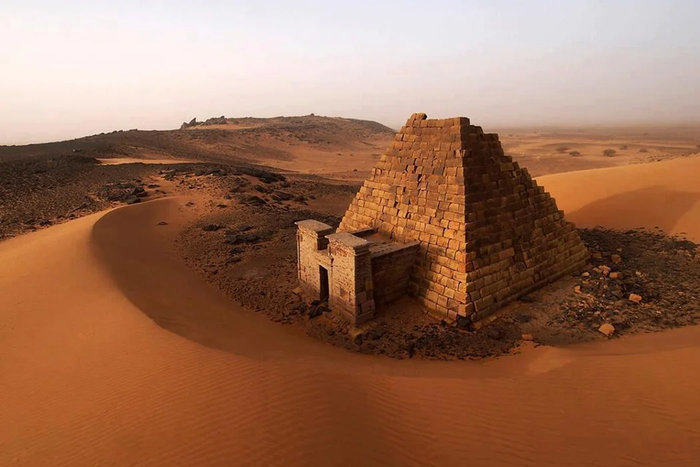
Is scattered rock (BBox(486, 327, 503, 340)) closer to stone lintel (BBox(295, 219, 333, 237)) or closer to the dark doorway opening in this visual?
the dark doorway opening

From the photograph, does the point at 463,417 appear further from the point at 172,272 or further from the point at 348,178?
the point at 348,178

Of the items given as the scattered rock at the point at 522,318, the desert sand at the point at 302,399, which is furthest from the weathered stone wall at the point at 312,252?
the scattered rock at the point at 522,318

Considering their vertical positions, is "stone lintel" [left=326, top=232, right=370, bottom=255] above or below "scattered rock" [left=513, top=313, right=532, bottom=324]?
above

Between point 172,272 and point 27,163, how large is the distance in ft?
62.8

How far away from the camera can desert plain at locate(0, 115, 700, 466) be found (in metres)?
4.36

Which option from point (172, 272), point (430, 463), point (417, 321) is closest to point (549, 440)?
point (430, 463)

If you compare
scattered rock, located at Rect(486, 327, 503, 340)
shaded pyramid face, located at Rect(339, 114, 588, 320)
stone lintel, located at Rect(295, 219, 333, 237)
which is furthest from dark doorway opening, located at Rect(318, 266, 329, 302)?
scattered rock, located at Rect(486, 327, 503, 340)

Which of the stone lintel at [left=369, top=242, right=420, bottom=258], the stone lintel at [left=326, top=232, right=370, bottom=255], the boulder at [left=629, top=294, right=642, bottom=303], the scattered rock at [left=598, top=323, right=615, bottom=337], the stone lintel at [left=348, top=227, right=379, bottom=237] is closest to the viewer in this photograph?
the scattered rock at [left=598, top=323, right=615, bottom=337]

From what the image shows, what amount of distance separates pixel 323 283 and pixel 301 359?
3.13 metres

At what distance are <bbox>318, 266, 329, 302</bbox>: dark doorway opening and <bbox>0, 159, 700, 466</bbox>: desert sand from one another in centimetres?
141

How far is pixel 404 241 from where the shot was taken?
360 inches

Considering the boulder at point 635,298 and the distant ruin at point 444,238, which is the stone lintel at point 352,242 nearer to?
the distant ruin at point 444,238

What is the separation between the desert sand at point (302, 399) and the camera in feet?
13.9

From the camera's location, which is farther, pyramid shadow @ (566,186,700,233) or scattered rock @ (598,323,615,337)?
pyramid shadow @ (566,186,700,233)
